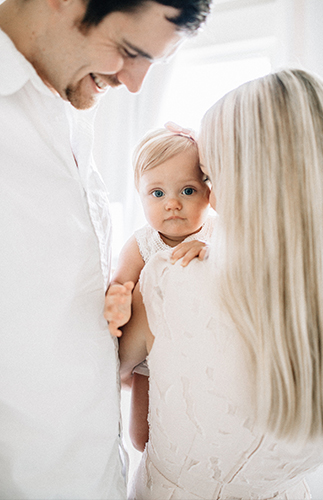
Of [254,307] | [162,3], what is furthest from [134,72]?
[254,307]

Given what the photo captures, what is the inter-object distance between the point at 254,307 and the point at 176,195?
64cm

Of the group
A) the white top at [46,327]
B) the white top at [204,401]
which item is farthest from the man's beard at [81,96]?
the white top at [204,401]

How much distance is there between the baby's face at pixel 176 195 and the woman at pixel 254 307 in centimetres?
42

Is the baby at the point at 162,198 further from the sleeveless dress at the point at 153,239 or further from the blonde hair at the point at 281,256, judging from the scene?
the blonde hair at the point at 281,256

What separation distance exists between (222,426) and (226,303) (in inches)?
10.0

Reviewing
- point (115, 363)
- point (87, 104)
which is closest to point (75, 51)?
point (87, 104)

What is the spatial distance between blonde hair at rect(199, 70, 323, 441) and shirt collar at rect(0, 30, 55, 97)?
1.59ft

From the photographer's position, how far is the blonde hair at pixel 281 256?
2.06 ft

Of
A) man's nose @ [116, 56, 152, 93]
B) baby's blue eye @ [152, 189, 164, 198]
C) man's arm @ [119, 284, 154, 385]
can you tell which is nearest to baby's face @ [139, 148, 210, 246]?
baby's blue eye @ [152, 189, 164, 198]

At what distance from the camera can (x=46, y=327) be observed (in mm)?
705

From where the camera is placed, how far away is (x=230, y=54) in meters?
2.16

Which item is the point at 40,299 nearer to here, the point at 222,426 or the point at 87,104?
the point at 222,426

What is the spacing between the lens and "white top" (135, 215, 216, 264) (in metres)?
1.26

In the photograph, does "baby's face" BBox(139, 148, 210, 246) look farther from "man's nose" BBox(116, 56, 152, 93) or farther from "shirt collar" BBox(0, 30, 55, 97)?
"shirt collar" BBox(0, 30, 55, 97)
